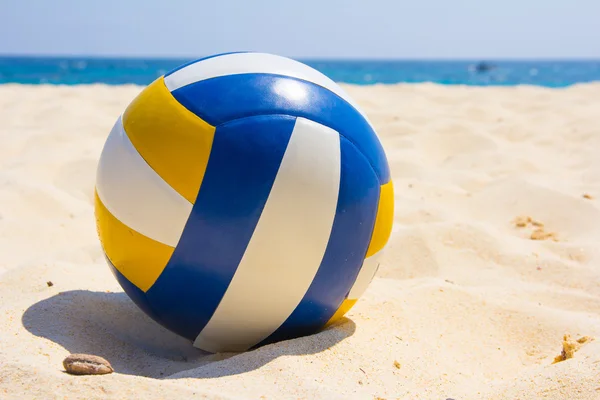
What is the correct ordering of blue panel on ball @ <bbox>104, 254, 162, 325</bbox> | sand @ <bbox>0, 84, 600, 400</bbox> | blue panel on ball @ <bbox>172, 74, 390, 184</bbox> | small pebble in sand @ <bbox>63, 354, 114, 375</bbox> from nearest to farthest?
small pebble in sand @ <bbox>63, 354, 114, 375</bbox>
sand @ <bbox>0, 84, 600, 400</bbox>
blue panel on ball @ <bbox>172, 74, 390, 184</bbox>
blue panel on ball @ <bbox>104, 254, 162, 325</bbox>

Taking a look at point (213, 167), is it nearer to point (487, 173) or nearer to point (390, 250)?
point (390, 250)

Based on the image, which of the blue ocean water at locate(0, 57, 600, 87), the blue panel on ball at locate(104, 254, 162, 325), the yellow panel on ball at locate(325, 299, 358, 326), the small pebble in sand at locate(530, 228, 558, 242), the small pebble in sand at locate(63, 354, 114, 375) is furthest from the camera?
the blue ocean water at locate(0, 57, 600, 87)

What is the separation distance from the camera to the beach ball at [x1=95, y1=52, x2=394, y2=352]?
2.20 meters

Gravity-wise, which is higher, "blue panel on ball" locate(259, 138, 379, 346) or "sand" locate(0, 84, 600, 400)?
"blue panel on ball" locate(259, 138, 379, 346)

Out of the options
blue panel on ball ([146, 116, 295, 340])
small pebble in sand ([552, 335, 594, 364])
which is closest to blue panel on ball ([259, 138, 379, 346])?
blue panel on ball ([146, 116, 295, 340])

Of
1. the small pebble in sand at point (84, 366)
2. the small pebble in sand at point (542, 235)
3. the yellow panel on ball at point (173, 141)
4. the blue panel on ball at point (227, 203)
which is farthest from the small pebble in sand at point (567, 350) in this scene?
the small pebble in sand at point (542, 235)

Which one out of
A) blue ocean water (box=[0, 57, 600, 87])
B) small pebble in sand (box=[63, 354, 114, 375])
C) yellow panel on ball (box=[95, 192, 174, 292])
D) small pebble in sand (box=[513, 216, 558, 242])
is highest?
yellow panel on ball (box=[95, 192, 174, 292])

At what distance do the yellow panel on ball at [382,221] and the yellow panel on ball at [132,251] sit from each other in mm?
769

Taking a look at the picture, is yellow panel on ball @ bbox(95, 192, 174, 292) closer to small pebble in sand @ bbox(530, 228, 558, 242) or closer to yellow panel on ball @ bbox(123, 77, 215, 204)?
yellow panel on ball @ bbox(123, 77, 215, 204)

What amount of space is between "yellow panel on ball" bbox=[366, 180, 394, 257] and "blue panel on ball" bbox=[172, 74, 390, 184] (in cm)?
10

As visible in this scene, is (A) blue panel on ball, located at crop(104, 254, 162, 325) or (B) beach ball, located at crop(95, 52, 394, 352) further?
(A) blue panel on ball, located at crop(104, 254, 162, 325)

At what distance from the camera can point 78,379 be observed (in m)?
1.98

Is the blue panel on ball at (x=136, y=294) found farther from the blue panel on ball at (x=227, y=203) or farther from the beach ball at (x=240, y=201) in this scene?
the blue panel on ball at (x=227, y=203)

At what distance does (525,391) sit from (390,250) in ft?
5.75
